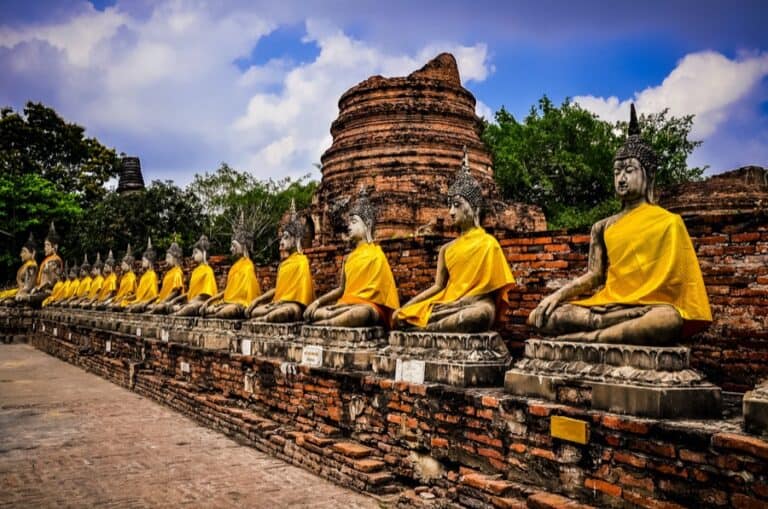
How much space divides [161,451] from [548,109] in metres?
24.9

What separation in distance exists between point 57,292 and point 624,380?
21700mm

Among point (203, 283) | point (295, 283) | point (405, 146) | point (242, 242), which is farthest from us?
point (405, 146)

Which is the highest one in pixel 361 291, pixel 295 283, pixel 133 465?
pixel 295 283

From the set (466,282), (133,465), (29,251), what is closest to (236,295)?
(133,465)

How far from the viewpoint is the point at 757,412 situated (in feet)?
10.8

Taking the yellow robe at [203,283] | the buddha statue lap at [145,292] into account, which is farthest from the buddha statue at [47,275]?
the yellow robe at [203,283]

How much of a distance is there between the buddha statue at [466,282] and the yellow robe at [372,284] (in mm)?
993

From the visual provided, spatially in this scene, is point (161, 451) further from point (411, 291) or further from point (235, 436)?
point (411, 291)

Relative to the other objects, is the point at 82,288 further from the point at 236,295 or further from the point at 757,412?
the point at 757,412

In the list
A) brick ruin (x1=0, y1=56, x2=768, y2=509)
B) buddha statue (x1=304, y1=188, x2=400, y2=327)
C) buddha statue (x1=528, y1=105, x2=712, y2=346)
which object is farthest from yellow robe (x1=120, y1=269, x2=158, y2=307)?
buddha statue (x1=528, y1=105, x2=712, y2=346)

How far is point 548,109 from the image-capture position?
28.5 metres

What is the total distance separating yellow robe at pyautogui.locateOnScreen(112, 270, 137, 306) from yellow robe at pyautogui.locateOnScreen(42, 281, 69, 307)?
637 centimetres

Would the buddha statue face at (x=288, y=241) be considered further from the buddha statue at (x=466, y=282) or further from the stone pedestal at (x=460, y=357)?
the stone pedestal at (x=460, y=357)

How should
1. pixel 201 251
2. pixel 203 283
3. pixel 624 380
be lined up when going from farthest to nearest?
pixel 201 251 → pixel 203 283 → pixel 624 380
